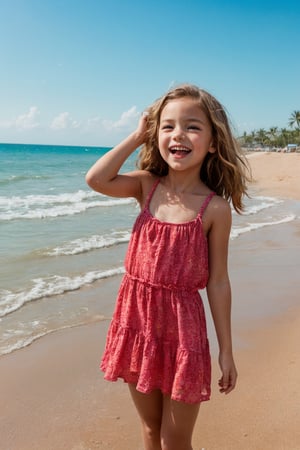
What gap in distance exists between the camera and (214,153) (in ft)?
7.07

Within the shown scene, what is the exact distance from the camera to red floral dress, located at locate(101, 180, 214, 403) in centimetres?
194

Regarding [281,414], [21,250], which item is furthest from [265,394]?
[21,250]

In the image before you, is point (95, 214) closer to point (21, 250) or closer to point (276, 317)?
point (21, 250)

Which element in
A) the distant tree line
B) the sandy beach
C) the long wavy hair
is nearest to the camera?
the long wavy hair

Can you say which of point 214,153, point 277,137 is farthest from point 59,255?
point 277,137

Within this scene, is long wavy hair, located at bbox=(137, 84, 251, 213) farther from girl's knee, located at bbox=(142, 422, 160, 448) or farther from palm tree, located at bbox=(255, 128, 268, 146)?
palm tree, located at bbox=(255, 128, 268, 146)

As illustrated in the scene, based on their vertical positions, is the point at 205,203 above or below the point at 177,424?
above

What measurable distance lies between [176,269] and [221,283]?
228 mm

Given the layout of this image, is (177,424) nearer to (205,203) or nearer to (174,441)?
(174,441)

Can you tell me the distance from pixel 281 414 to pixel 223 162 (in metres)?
2.03

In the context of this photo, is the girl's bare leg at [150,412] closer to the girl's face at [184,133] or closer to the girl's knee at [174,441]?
the girl's knee at [174,441]

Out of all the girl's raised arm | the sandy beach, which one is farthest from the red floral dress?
the sandy beach

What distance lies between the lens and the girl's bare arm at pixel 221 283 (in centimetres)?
202

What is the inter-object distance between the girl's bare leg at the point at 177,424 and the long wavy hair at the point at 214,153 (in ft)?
3.13
